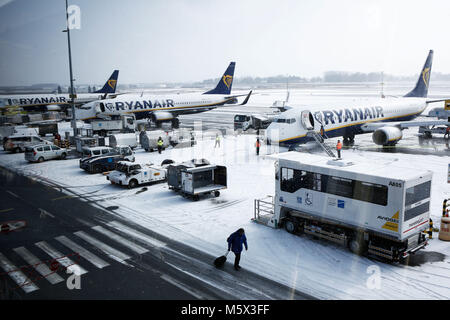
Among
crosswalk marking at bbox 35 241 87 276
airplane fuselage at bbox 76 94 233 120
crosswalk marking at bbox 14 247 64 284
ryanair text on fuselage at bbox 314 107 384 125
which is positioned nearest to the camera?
crosswalk marking at bbox 14 247 64 284

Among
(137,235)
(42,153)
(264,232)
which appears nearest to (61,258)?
(137,235)

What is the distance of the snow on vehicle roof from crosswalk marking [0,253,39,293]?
10566 mm

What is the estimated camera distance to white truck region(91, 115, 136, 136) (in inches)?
1732

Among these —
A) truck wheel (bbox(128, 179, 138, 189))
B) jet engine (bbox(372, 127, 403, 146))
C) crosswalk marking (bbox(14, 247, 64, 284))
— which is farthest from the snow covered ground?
crosswalk marking (bbox(14, 247, 64, 284))

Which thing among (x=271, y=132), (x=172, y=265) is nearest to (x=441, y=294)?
(x=172, y=265)

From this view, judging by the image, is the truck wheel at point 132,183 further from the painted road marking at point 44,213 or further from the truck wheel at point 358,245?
the truck wheel at point 358,245

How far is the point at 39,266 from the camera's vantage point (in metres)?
13.1

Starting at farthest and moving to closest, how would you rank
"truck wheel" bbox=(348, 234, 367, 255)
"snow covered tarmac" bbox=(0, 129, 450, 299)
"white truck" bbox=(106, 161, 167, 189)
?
"white truck" bbox=(106, 161, 167, 189)
"truck wheel" bbox=(348, 234, 367, 255)
"snow covered tarmac" bbox=(0, 129, 450, 299)

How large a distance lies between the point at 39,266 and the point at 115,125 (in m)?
33.4

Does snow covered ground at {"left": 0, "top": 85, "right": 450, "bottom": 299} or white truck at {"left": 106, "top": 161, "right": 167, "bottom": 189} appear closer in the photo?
snow covered ground at {"left": 0, "top": 85, "right": 450, "bottom": 299}

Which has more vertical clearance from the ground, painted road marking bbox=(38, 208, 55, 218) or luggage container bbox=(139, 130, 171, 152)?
luggage container bbox=(139, 130, 171, 152)

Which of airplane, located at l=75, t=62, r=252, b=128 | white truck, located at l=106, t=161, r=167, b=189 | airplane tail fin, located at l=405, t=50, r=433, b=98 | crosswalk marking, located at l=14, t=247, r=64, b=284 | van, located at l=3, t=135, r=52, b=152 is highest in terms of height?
airplane tail fin, located at l=405, t=50, r=433, b=98

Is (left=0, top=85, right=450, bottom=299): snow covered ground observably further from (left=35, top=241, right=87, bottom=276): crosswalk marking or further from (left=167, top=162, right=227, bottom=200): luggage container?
(left=35, top=241, right=87, bottom=276): crosswalk marking

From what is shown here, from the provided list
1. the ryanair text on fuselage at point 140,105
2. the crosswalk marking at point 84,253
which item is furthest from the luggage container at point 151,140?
the crosswalk marking at point 84,253
